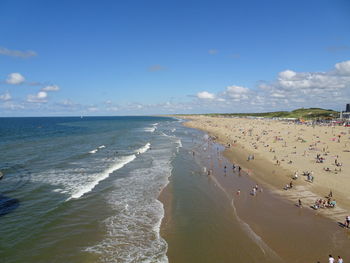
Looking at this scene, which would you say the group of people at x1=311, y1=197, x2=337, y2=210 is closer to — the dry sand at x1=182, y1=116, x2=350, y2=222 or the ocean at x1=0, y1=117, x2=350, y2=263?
the dry sand at x1=182, y1=116, x2=350, y2=222

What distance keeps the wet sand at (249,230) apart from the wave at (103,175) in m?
8.19

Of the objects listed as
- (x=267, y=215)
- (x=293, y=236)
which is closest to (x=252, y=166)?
(x=267, y=215)

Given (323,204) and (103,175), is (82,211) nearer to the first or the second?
(103,175)

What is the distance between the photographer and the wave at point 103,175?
24.3 meters

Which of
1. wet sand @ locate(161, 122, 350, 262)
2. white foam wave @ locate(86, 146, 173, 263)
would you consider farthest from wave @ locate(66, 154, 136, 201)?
wet sand @ locate(161, 122, 350, 262)

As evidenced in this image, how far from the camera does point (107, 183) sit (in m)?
27.8

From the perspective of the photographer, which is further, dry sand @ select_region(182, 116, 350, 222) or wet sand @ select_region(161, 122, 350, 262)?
dry sand @ select_region(182, 116, 350, 222)

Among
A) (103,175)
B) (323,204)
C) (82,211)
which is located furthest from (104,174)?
(323,204)

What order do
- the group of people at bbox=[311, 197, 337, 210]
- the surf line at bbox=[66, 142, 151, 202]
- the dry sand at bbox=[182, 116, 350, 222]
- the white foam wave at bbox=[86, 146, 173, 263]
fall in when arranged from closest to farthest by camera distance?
the white foam wave at bbox=[86, 146, 173, 263]
the group of people at bbox=[311, 197, 337, 210]
the dry sand at bbox=[182, 116, 350, 222]
the surf line at bbox=[66, 142, 151, 202]

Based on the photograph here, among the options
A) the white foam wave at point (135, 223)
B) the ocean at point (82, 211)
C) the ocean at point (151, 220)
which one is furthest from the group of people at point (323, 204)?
the ocean at point (82, 211)

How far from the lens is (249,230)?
56.4 ft

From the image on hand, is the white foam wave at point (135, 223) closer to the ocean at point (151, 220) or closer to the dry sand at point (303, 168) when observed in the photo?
the ocean at point (151, 220)

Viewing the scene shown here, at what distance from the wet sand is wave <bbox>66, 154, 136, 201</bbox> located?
26.9ft

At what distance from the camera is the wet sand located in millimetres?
14414
